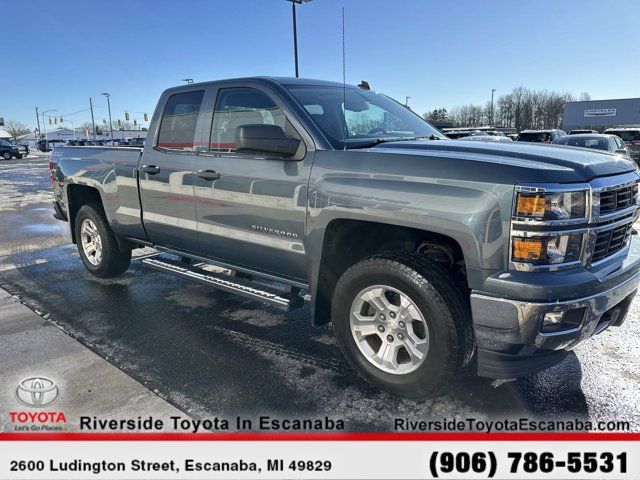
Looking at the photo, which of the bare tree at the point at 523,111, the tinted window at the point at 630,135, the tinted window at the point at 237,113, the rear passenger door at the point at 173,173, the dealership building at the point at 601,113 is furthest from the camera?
the bare tree at the point at 523,111

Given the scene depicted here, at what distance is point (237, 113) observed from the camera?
13.1 feet

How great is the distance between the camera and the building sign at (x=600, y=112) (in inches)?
2090

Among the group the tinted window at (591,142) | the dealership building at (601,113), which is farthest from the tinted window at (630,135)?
the dealership building at (601,113)

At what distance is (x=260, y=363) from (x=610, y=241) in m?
2.41

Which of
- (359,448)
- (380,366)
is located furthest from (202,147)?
(359,448)

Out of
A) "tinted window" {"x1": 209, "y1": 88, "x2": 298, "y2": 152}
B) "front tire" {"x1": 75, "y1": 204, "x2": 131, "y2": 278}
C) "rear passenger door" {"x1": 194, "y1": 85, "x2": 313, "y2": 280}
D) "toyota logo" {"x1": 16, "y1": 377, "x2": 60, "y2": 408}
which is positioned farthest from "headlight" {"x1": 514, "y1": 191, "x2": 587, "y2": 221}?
"front tire" {"x1": 75, "y1": 204, "x2": 131, "y2": 278}

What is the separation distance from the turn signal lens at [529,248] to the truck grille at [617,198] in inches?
18.7

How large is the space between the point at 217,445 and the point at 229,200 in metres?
1.86

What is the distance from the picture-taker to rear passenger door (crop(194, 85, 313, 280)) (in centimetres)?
342

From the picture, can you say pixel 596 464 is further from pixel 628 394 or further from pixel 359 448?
pixel 359 448

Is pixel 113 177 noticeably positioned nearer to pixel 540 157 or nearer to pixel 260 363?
pixel 260 363

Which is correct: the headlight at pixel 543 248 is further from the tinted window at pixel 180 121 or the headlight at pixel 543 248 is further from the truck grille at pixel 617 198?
the tinted window at pixel 180 121

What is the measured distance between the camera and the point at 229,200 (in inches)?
151

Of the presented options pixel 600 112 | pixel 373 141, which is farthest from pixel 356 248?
pixel 600 112
